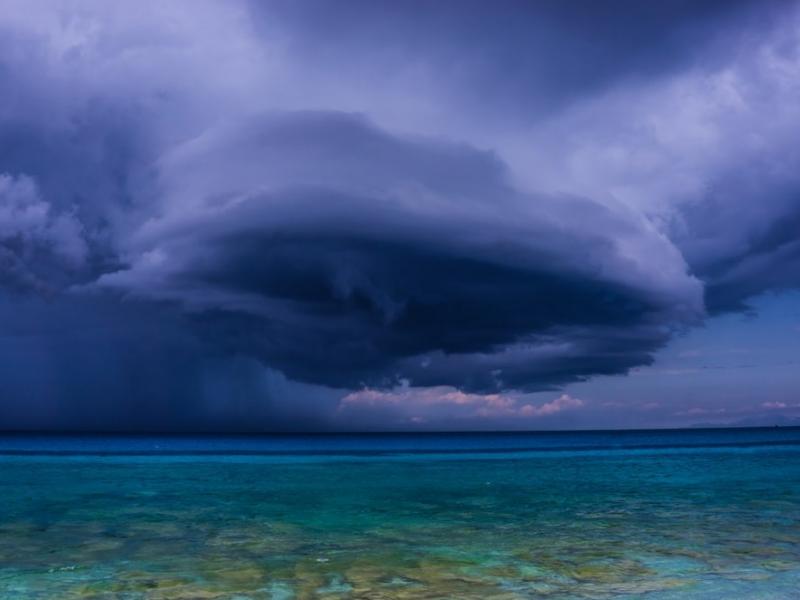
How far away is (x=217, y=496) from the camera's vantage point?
2967cm

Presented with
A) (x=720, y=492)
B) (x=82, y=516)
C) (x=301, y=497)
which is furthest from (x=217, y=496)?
(x=720, y=492)

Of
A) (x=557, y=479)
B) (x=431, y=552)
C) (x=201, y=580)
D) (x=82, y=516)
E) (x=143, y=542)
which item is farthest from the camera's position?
(x=557, y=479)

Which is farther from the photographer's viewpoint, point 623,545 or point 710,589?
point 623,545

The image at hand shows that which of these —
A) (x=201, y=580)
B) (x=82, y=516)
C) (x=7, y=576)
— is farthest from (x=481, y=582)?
(x=82, y=516)

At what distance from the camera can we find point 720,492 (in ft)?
95.2

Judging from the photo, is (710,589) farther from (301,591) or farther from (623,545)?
(301,591)

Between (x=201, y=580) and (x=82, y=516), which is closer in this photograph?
(x=201, y=580)

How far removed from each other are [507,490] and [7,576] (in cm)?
2242

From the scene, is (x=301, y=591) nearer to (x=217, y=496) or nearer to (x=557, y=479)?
(x=217, y=496)

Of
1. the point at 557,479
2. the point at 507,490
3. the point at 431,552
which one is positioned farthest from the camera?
the point at 557,479

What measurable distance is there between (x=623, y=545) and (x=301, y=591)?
314 inches

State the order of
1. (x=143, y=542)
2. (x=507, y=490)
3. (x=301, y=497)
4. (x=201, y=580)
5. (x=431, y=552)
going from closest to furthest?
1. (x=201, y=580)
2. (x=431, y=552)
3. (x=143, y=542)
4. (x=301, y=497)
5. (x=507, y=490)

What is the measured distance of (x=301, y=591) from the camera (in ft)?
36.6

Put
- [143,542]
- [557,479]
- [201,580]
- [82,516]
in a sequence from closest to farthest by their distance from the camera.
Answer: [201,580]
[143,542]
[82,516]
[557,479]
